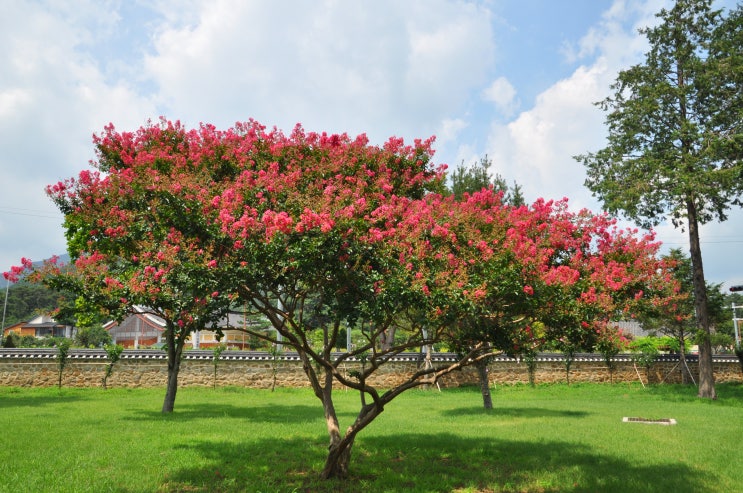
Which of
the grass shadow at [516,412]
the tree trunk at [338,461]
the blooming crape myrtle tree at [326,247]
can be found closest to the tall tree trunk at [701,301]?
the grass shadow at [516,412]

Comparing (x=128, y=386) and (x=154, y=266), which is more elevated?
(x=154, y=266)

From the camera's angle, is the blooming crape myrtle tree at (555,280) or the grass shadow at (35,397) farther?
the grass shadow at (35,397)

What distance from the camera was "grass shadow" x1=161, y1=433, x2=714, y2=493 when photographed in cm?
799

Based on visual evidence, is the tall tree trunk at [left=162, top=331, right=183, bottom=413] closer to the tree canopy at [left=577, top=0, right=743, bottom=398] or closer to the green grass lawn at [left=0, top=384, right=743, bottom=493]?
the green grass lawn at [left=0, top=384, right=743, bottom=493]

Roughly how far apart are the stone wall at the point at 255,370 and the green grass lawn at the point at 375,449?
508 centimetres

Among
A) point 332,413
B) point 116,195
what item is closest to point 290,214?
point 332,413

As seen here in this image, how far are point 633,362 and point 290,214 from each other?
27.0m

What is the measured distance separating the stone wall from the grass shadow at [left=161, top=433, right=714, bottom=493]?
579 inches

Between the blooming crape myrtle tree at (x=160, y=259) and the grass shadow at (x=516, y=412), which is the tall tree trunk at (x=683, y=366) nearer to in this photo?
the grass shadow at (x=516, y=412)

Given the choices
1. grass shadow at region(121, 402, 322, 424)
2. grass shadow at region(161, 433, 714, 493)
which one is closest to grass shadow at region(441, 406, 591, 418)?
grass shadow at region(121, 402, 322, 424)

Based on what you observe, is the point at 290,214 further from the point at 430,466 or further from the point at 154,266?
the point at 430,466

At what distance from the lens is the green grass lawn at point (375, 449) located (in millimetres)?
8086

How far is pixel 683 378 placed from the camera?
2845 cm

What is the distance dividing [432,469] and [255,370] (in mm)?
17821
